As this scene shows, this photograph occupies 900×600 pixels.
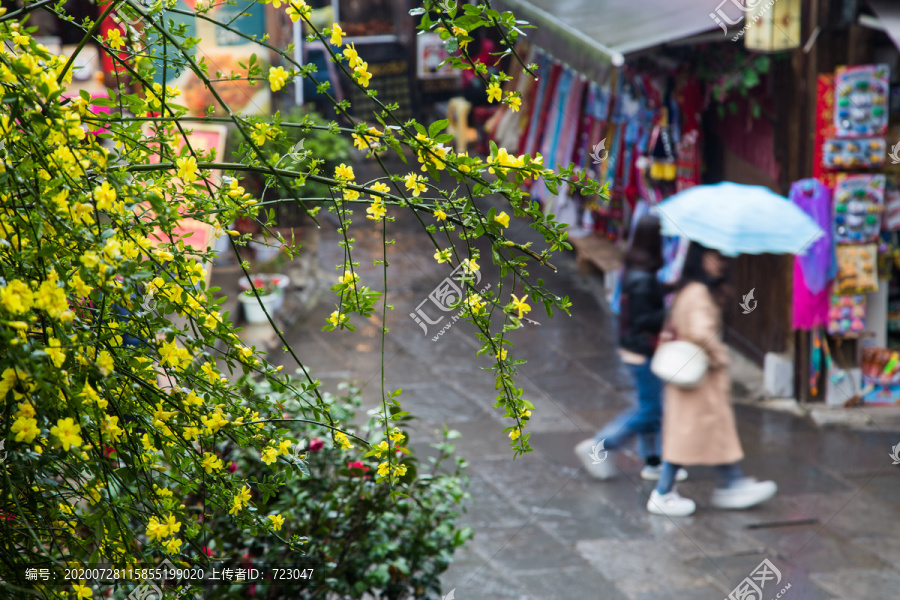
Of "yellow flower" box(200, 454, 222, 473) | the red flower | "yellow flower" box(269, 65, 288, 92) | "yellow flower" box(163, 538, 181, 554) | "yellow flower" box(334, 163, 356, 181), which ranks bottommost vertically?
the red flower

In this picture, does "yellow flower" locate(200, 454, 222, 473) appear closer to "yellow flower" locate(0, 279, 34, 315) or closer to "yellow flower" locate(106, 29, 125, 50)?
"yellow flower" locate(0, 279, 34, 315)

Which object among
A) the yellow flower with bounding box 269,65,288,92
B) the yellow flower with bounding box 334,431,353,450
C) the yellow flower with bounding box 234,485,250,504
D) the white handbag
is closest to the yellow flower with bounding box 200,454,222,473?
the yellow flower with bounding box 234,485,250,504

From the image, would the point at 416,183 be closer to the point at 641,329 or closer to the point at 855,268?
the point at 641,329

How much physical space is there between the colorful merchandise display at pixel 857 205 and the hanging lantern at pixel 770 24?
1172 mm

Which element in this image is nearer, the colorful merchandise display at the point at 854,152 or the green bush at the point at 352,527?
the green bush at the point at 352,527

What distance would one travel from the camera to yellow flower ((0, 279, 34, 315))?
1.35m

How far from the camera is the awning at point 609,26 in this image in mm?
7562

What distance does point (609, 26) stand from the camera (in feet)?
28.2

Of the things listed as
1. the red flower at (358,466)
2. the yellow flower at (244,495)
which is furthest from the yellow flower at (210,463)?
the red flower at (358,466)

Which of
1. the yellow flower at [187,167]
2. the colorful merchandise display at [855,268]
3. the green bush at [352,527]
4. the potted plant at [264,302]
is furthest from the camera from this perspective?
the potted plant at [264,302]

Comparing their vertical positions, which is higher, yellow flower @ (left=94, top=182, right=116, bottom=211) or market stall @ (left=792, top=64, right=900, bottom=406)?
yellow flower @ (left=94, top=182, right=116, bottom=211)

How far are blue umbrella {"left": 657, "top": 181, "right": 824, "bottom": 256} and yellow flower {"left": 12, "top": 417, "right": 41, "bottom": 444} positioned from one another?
5.13m

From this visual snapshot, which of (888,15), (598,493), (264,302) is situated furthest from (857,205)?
(264,302)

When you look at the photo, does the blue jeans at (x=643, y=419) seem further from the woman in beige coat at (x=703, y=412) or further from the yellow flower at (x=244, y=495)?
the yellow flower at (x=244, y=495)
